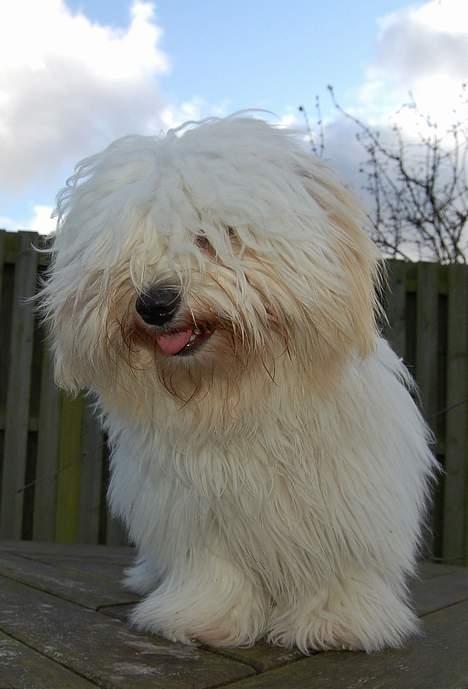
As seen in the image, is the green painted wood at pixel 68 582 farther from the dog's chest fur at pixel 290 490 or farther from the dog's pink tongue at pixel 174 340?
the dog's pink tongue at pixel 174 340

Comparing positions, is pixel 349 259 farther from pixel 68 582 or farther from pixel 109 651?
pixel 68 582

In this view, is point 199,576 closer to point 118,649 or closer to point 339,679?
point 118,649

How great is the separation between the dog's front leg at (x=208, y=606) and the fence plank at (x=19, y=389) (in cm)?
210

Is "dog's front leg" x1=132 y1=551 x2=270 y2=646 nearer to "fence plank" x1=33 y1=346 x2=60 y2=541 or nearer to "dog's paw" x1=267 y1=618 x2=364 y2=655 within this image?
"dog's paw" x1=267 y1=618 x2=364 y2=655

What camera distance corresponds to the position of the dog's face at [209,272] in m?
1.58

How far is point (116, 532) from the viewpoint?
155 inches

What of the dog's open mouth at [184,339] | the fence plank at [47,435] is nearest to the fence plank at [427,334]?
the fence plank at [47,435]

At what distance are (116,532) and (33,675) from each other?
2.52 metres

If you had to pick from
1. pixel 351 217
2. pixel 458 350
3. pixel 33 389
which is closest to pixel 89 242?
pixel 351 217

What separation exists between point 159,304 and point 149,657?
0.82 m

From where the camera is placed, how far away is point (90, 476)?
3893 millimetres

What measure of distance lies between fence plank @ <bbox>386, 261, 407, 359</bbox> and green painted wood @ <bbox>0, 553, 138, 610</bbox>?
2.13 m

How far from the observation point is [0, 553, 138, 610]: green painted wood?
7.36 ft

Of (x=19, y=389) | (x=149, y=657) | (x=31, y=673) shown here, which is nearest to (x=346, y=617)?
(x=149, y=657)
